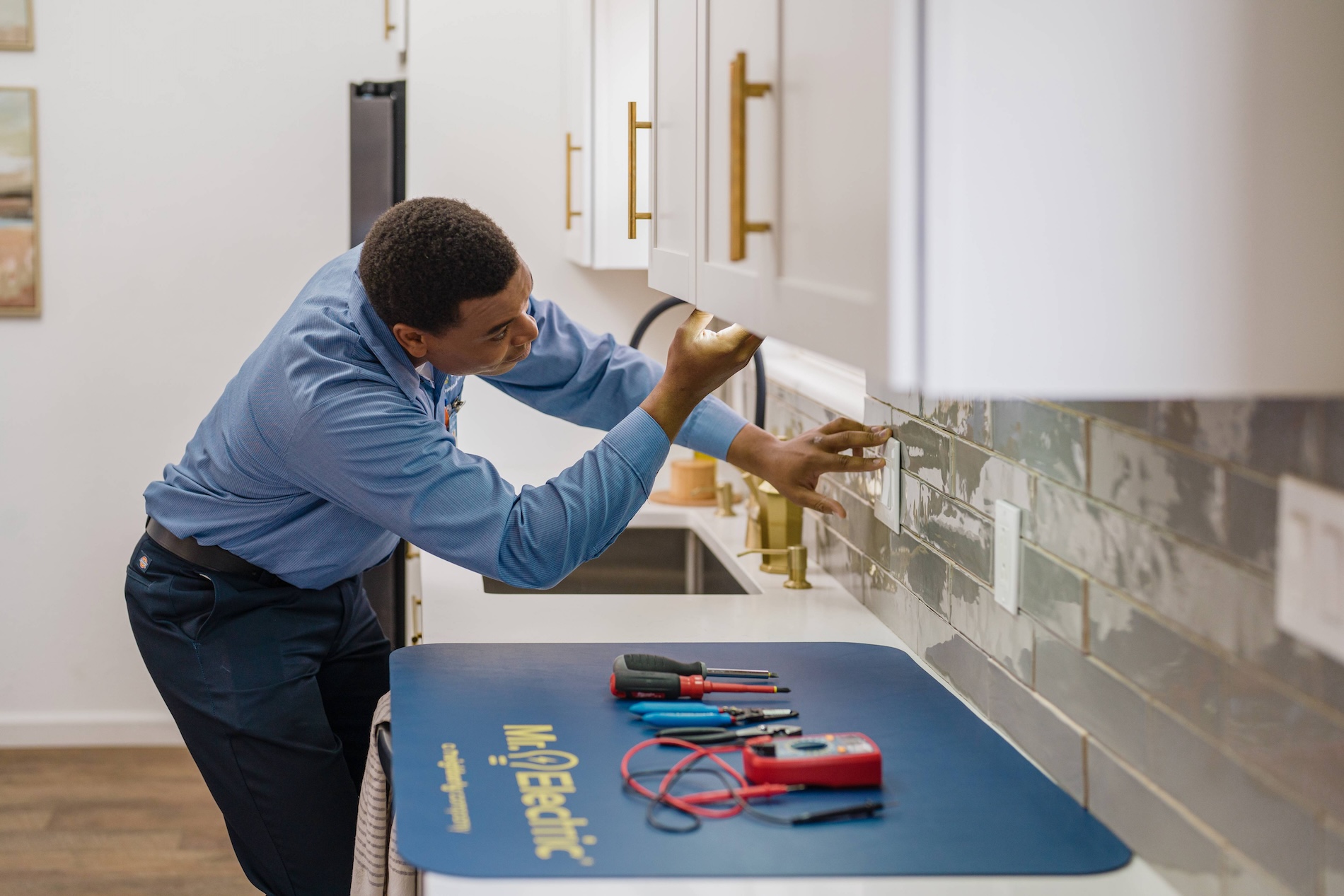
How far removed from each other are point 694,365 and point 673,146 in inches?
11.6

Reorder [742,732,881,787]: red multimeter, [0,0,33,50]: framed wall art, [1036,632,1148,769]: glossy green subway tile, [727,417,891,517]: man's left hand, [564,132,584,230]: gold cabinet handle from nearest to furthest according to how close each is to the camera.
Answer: [1036,632,1148,769]: glossy green subway tile, [742,732,881,787]: red multimeter, [727,417,891,517]: man's left hand, [564,132,584,230]: gold cabinet handle, [0,0,33,50]: framed wall art

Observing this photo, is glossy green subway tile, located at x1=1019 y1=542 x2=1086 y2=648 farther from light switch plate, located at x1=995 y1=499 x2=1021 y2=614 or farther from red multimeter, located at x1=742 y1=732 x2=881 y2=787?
red multimeter, located at x1=742 y1=732 x2=881 y2=787

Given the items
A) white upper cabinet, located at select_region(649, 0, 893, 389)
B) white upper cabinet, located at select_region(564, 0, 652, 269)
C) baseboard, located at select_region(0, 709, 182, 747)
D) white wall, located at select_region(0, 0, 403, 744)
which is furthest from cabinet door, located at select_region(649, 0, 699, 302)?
baseboard, located at select_region(0, 709, 182, 747)

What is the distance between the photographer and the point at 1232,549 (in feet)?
2.93

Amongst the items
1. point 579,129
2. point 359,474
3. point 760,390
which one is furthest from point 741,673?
point 579,129

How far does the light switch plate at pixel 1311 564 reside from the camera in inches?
30.1

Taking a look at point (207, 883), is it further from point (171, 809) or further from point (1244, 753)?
point (1244, 753)

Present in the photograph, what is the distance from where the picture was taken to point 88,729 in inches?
141

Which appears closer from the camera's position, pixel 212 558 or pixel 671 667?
pixel 671 667

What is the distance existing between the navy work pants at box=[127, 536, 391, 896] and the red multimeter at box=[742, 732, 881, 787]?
34.0 inches

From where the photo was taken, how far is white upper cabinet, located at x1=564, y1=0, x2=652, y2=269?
2.44 m

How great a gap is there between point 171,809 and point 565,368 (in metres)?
1.96

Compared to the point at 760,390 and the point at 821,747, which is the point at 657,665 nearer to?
the point at 821,747

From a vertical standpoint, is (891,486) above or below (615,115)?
below
